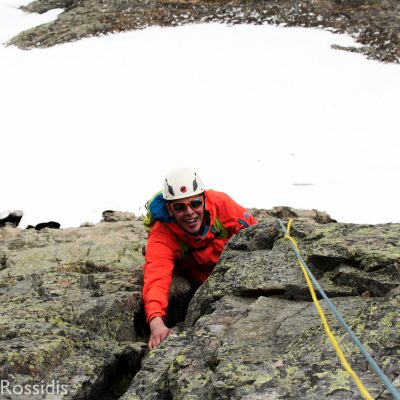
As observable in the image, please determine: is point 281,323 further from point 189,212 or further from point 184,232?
point 184,232

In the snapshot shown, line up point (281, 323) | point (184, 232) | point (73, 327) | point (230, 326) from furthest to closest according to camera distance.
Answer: point (184, 232) → point (73, 327) → point (230, 326) → point (281, 323)

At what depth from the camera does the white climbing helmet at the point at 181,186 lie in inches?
224

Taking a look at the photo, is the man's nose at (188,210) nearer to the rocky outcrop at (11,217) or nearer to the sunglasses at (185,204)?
the sunglasses at (185,204)

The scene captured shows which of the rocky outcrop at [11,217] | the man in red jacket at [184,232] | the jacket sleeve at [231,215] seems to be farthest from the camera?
the rocky outcrop at [11,217]

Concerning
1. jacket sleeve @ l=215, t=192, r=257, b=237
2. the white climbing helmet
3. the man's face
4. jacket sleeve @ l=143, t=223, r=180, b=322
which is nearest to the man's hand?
jacket sleeve @ l=143, t=223, r=180, b=322

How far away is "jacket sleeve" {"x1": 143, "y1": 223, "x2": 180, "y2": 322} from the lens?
5.18 metres

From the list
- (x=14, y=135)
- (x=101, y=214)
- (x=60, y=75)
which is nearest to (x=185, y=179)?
(x=101, y=214)

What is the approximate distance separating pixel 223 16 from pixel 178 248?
30402mm

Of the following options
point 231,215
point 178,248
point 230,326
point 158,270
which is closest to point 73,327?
point 158,270

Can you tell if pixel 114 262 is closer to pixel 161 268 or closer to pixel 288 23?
pixel 161 268

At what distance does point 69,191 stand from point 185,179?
31.0ft

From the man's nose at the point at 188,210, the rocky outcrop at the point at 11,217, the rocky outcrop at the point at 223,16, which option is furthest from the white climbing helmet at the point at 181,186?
the rocky outcrop at the point at 223,16

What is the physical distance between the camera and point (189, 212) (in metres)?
5.66

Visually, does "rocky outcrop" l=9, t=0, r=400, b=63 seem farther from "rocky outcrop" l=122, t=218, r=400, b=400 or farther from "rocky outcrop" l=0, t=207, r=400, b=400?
"rocky outcrop" l=0, t=207, r=400, b=400
